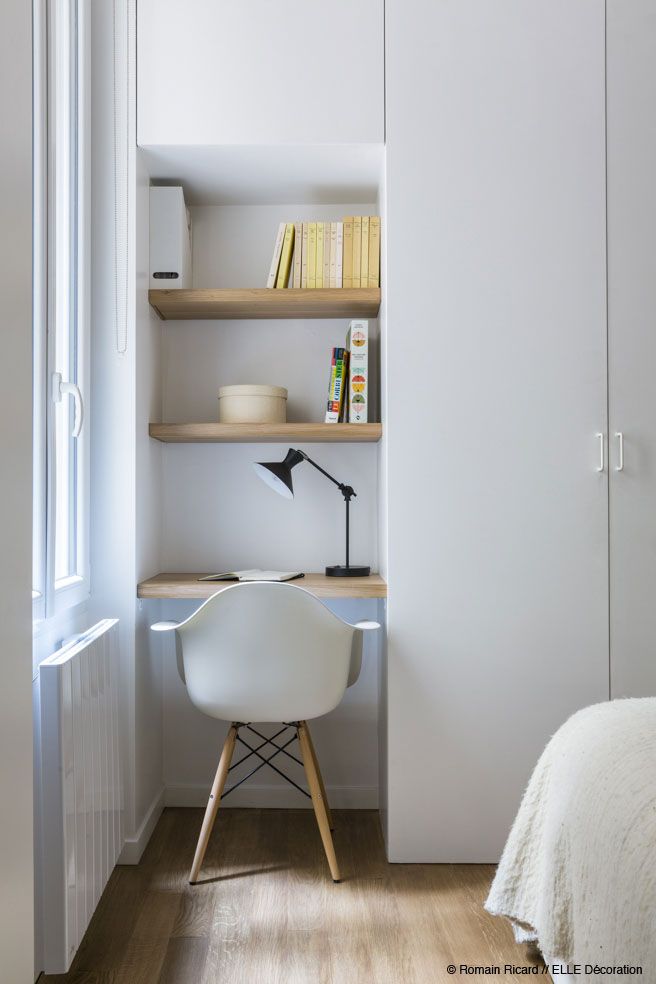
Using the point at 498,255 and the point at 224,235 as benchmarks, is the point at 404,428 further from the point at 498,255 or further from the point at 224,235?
the point at 224,235

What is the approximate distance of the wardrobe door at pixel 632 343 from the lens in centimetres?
227

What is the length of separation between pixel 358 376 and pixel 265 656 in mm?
973

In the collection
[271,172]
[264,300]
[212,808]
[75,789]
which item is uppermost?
[271,172]

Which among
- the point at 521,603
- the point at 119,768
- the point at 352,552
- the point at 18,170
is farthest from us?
the point at 352,552

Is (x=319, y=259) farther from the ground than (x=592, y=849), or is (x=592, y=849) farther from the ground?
(x=319, y=259)

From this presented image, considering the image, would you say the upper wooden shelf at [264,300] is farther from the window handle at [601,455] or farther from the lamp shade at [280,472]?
the window handle at [601,455]

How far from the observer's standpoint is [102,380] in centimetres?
236

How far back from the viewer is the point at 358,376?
8.46 ft

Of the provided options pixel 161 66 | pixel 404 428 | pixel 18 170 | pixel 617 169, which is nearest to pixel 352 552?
pixel 404 428

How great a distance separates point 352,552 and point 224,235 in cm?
126

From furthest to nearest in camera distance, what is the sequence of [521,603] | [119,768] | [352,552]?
1. [352,552]
2. [521,603]
3. [119,768]

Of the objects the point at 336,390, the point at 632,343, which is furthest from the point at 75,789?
the point at 632,343

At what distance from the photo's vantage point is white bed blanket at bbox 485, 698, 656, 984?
103cm

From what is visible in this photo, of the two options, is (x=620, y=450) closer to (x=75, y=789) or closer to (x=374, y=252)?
(x=374, y=252)
